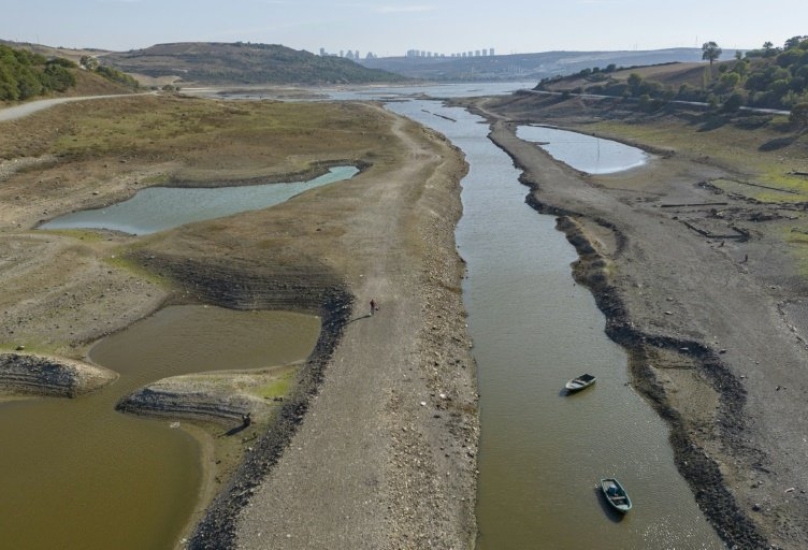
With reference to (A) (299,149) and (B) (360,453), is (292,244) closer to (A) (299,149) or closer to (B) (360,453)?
(B) (360,453)

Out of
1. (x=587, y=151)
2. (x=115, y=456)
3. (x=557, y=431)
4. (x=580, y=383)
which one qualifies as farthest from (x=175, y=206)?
(x=587, y=151)

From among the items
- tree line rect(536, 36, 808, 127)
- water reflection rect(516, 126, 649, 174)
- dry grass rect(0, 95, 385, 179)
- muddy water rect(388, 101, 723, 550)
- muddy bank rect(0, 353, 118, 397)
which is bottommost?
muddy water rect(388, 101, 723, 550)

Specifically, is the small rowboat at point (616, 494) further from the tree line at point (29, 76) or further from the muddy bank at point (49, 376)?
the tree line at point (29, 76)

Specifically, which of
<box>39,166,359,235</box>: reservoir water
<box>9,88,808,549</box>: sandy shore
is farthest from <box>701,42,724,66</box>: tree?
<box>39,166,359,235</box>: reservoir water

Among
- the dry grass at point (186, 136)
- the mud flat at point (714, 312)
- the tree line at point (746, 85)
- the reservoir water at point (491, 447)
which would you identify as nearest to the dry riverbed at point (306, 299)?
the dry grass at point (186, 136)

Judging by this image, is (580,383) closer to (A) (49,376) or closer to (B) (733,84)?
(A) (49,376)

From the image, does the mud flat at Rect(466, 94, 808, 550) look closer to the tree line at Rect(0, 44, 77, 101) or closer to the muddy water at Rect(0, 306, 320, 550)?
the muddy water at Rect(0, 306, 320, 550)

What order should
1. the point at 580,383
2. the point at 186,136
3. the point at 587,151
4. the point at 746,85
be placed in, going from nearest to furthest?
the point at 580,383 < the point at 186,136 < the point at 587,151 < the point at 746,85
